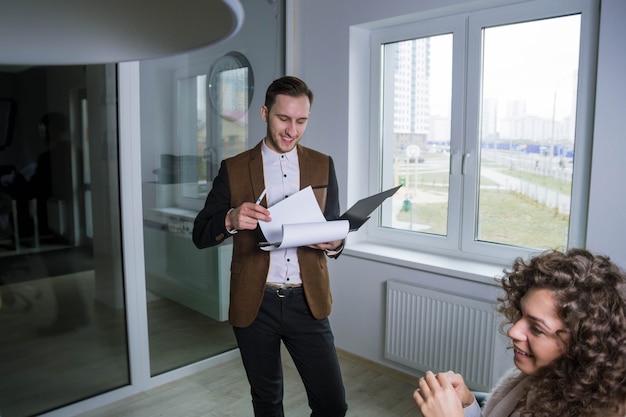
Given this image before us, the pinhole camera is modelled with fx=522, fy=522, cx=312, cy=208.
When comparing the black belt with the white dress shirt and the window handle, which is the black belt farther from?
the window handle

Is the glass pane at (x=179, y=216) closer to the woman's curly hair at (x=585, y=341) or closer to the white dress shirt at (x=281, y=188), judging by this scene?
the white dress shirt at (x=281, y=188)

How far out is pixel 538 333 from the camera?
42.5 inches

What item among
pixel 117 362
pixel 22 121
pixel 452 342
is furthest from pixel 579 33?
pixel 117 362

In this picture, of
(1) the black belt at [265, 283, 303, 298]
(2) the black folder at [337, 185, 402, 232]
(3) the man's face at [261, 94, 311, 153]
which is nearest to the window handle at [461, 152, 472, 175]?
(2) the black folder at [337, 185, 402, 232]

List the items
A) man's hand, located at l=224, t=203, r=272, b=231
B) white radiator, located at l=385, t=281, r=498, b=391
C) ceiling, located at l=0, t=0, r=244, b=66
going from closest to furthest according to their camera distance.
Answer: ceiling, located at l=0, t=0, r=244, b=66
man's hand, located at l=224, t=203, r=272, b=231
white radiator, located at l=385, t=281, r=498, b=391

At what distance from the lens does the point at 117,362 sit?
288 centimetres

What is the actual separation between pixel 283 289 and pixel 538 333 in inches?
40.9

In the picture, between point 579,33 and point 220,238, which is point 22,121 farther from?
point 579,33

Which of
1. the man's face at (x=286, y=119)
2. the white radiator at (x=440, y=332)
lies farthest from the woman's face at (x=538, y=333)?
the white radiator at (x=440, y=332)

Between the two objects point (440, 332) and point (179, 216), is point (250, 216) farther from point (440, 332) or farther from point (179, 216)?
point (440, 332)

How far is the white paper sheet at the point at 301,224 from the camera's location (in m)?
1.76

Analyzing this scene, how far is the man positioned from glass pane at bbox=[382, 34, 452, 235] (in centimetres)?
130

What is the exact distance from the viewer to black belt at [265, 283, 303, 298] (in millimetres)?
1938

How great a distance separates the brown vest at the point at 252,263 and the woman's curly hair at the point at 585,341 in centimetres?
98
